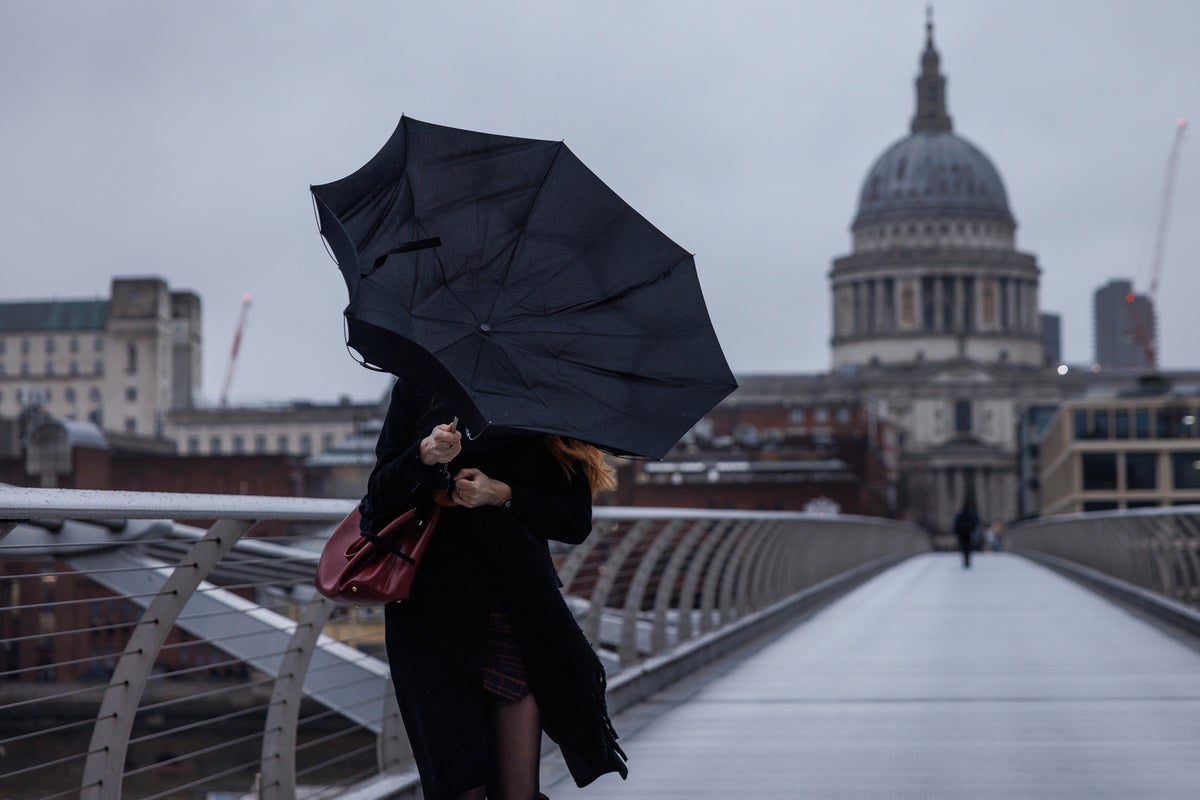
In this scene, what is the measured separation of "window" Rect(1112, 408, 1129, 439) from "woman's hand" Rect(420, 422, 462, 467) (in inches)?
3912

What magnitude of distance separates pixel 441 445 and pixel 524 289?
611mm

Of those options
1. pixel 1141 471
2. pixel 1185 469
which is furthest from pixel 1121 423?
pixel 1185 469

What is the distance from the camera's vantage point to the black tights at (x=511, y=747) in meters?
4.47

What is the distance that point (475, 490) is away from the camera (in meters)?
4.37

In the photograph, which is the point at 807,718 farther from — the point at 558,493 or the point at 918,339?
the point at 918,339

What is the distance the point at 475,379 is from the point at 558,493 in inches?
14.0

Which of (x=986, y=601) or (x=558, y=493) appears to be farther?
(x=986, y=601)

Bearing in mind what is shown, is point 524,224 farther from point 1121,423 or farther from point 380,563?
point 1121,423

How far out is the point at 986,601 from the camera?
23.5 m

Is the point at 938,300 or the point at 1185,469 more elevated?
the point at 938,300

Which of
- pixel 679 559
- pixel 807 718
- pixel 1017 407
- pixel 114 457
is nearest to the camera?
pixel 807 718

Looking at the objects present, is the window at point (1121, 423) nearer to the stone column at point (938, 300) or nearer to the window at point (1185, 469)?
the window at point (1185, 469)

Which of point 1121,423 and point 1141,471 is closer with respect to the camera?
point 1141,471

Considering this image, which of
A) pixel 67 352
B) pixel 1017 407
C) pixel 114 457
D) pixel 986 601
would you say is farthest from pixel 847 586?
pixel 67 352
